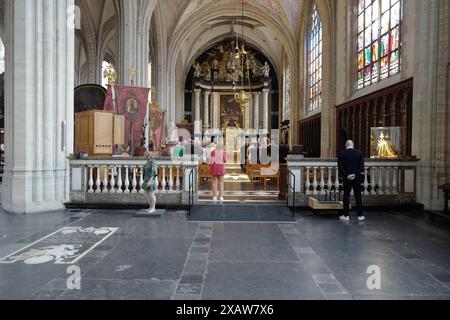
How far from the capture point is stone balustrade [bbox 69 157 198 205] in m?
9.08

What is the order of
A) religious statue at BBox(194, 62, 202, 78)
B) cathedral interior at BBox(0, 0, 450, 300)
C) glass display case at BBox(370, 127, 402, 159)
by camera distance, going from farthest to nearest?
religious statue at BBox(194, 62, 202, 78)
glass display case at BBox(370, 127, 402, 159)
cathedral interior at BBox(0, 0, 450, 300)

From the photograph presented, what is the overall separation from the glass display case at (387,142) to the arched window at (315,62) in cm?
1069

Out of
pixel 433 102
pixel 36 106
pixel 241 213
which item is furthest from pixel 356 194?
pixel 36 106

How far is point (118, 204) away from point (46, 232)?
263cm

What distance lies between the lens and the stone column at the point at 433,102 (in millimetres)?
8633

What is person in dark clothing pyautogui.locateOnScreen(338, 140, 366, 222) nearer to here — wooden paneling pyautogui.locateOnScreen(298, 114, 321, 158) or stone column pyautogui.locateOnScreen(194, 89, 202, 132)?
wooden paneling pyautogui.locateOnScreen(298, 114, 321, 158)

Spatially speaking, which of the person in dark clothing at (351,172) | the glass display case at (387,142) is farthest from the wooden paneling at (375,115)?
the person in dark clothing at (351,172)

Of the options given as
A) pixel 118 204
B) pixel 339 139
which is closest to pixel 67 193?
pixel 118 204

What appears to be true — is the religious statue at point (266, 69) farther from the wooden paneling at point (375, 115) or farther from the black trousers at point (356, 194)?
the black trousers at point (356, 194)

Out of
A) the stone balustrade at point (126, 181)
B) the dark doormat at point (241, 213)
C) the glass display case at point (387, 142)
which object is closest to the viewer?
the dark doormat at point (241, 213)

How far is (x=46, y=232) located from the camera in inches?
253

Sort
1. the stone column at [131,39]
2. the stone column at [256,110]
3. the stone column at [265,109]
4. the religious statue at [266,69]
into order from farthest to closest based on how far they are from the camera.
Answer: the stone column at [256,110], the stone column at [265,109], the religious statue at [266,69], the stone column at [131,39]

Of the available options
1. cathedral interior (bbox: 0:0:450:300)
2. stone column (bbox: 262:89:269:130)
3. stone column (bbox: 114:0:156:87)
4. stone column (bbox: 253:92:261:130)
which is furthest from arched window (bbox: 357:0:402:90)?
stone column (bbox: 253:92:261:130)

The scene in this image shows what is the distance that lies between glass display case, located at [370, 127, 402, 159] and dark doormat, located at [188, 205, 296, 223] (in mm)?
3615
